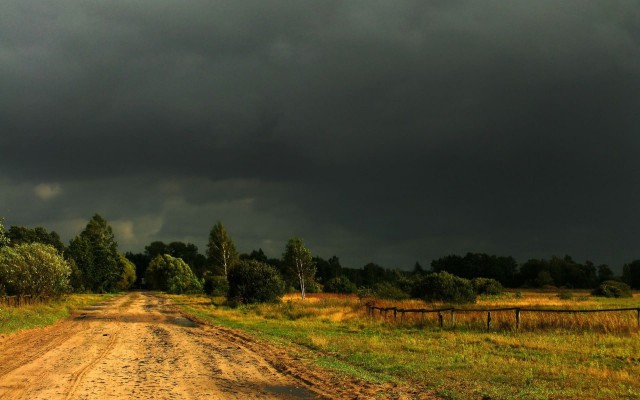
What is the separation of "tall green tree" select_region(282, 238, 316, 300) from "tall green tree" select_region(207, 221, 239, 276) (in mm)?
18961

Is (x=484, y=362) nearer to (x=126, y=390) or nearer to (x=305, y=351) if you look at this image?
(x=305, y=351)

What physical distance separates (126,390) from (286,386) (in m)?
3.56

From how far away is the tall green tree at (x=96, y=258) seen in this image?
10194 cm

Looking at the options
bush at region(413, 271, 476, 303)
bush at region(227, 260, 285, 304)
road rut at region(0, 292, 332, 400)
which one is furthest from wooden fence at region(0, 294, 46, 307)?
bush at region(413, 271, 476, 303)

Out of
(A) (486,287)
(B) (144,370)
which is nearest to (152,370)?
(B) (144,370)

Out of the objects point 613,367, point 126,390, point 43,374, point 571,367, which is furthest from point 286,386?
point 613,367

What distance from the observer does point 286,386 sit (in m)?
12.1

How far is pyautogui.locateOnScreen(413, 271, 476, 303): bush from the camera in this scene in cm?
5209

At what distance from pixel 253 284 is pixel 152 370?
3714 cm

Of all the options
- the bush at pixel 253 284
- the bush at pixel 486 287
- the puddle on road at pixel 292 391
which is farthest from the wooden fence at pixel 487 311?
the bush at pixel 486 287

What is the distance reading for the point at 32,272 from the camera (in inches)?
1881

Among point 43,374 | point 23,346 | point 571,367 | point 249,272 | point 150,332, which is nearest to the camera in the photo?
point 43,374

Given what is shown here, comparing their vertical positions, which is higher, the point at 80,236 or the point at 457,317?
the point at 80,236

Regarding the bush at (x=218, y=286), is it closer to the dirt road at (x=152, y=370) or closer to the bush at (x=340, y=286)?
the bush at (x=340, y=286)
